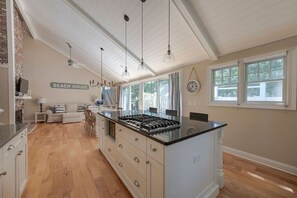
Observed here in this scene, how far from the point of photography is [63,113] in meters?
6.99

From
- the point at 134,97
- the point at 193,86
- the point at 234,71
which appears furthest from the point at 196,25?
the point at 134,97

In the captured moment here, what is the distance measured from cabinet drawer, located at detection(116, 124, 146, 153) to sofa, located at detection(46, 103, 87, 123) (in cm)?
568

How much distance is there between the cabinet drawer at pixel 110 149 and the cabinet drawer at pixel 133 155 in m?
0.32

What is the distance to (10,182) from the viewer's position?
4.39ft

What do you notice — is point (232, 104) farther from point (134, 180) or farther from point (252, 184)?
point (134, 180)

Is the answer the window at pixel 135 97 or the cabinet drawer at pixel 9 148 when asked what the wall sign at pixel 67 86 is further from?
the cabinet drawer at pixel 9 148

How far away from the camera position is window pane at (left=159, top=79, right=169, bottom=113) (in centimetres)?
512

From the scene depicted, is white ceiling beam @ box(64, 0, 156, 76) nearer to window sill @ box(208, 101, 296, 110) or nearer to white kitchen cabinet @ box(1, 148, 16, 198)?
window sill @ box(208, 101, 296, 110)

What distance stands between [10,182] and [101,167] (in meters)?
1.38

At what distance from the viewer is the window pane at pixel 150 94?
227 inches

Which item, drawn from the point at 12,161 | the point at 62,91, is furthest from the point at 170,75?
the point at 62,91

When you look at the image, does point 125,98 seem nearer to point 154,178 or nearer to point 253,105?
point 253,105

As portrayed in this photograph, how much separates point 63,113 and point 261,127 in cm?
783

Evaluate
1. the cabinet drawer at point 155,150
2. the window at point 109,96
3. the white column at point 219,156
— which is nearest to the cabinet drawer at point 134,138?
the cabinet drawer at point 155,150
